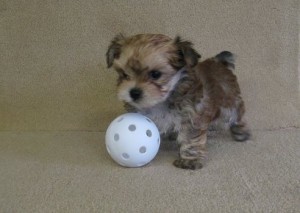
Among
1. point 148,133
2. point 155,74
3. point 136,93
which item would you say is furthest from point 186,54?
point 148,133

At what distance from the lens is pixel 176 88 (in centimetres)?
195

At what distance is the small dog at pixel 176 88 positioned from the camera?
1.83 metres

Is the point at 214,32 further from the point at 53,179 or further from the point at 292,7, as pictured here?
the point at 53,179

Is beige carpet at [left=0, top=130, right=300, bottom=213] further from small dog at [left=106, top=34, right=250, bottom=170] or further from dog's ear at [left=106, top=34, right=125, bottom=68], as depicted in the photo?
dog's ear at [left=106, top=34, right=125, bottom=68]

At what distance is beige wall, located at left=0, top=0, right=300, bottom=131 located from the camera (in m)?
2.51

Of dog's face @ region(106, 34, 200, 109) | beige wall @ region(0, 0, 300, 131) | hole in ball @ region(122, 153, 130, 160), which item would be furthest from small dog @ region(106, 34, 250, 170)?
beige wall @ region(0, 0, 300, 131)

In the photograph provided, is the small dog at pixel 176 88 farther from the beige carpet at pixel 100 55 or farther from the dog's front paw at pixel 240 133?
the beige carpet at pixel 100 55

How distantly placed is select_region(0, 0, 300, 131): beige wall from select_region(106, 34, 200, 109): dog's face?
2.18 feet

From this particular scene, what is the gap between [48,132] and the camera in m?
2.53

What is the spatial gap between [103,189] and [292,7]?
160cm

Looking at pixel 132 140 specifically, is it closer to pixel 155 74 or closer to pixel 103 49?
pixel 155 74

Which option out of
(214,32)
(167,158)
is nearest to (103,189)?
(167,158)

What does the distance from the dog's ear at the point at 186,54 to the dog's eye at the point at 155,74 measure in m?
0.10

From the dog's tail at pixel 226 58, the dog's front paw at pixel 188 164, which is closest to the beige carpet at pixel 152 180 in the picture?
the dog's front paw at pixel 188 164
